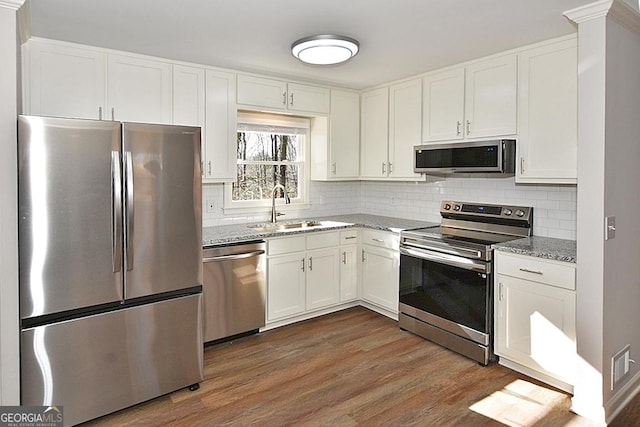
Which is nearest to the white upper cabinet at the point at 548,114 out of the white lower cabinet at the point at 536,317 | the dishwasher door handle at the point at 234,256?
the white lower cabinet at the point at 536,317

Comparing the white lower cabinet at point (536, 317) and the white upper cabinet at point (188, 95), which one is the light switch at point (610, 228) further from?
the white upper cabinet at point (188, 95)

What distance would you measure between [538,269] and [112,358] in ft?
8.74

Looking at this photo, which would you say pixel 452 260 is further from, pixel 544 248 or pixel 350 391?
pixel 350 391

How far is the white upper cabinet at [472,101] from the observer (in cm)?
321

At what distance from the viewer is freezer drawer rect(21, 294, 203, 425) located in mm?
2221

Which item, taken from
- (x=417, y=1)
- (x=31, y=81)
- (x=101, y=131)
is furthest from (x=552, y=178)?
(x=31, y=81)

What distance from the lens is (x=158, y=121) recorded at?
336 cm

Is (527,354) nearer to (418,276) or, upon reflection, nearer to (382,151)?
(418,276)

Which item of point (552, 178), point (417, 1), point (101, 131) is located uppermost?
point (417, 1)

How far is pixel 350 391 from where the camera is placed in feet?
9.00

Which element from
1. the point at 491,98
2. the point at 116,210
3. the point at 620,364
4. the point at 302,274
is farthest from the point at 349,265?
the point at 116,210

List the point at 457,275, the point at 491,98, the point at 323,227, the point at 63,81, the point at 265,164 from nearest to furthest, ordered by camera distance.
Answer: the point at 63,81
the point at 457,275
the point at 491,98
the point at 323,227
the point at 265,164

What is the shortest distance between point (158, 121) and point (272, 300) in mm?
1767

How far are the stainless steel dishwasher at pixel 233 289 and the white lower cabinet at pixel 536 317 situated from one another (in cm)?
186
